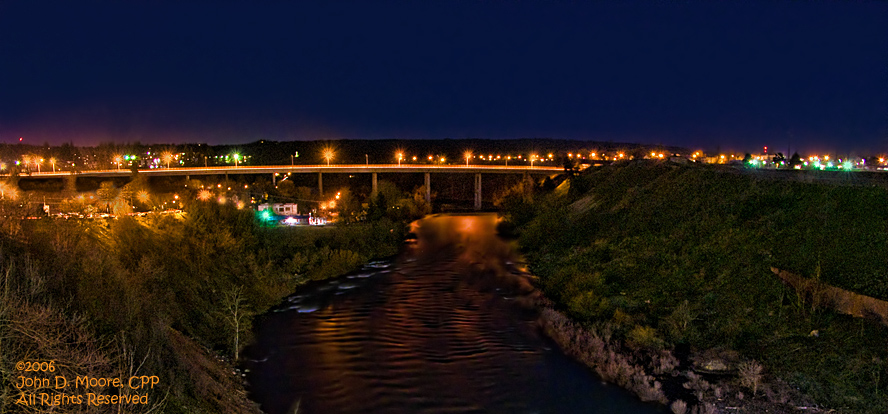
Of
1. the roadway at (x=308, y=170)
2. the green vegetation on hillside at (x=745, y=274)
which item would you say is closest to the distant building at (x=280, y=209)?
the roadway at (x=308, y=170)

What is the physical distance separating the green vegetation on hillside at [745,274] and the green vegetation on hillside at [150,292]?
15.4 m

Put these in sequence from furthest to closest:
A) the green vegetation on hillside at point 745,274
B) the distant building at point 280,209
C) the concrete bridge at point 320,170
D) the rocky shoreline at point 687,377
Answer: the concrete bridge at point 320,170 < the distant building at point 280,209 < the green vegetation on hillside at point 745,274 < the rocky shoreline at point 687,377

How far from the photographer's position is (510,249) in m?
48.1

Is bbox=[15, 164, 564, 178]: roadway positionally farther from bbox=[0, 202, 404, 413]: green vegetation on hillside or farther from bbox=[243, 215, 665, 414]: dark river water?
bbox=[243, 215, 665, 414]: dark river water

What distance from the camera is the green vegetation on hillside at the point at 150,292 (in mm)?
9414

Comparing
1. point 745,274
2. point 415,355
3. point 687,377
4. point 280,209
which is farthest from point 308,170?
point 687,377

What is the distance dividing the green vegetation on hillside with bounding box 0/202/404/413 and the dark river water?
5.59 feet

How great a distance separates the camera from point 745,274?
23.1 meters

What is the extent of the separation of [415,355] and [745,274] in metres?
14.5

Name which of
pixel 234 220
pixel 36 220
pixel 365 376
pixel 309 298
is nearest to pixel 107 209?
pixel 234 220

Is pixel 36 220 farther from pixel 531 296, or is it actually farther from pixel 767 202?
pixel 767 202

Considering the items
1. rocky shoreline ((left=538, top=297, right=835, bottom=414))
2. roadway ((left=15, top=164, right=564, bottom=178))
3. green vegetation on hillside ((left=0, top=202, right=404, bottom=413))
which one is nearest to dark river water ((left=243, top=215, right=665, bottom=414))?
rocky shoreline ((left=538, top=297, right=835, bottom=414))

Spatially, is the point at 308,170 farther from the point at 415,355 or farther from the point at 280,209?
the point at 415,355

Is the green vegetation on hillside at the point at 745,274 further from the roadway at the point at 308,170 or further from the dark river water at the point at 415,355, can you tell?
the roadway at the point at 308,170
